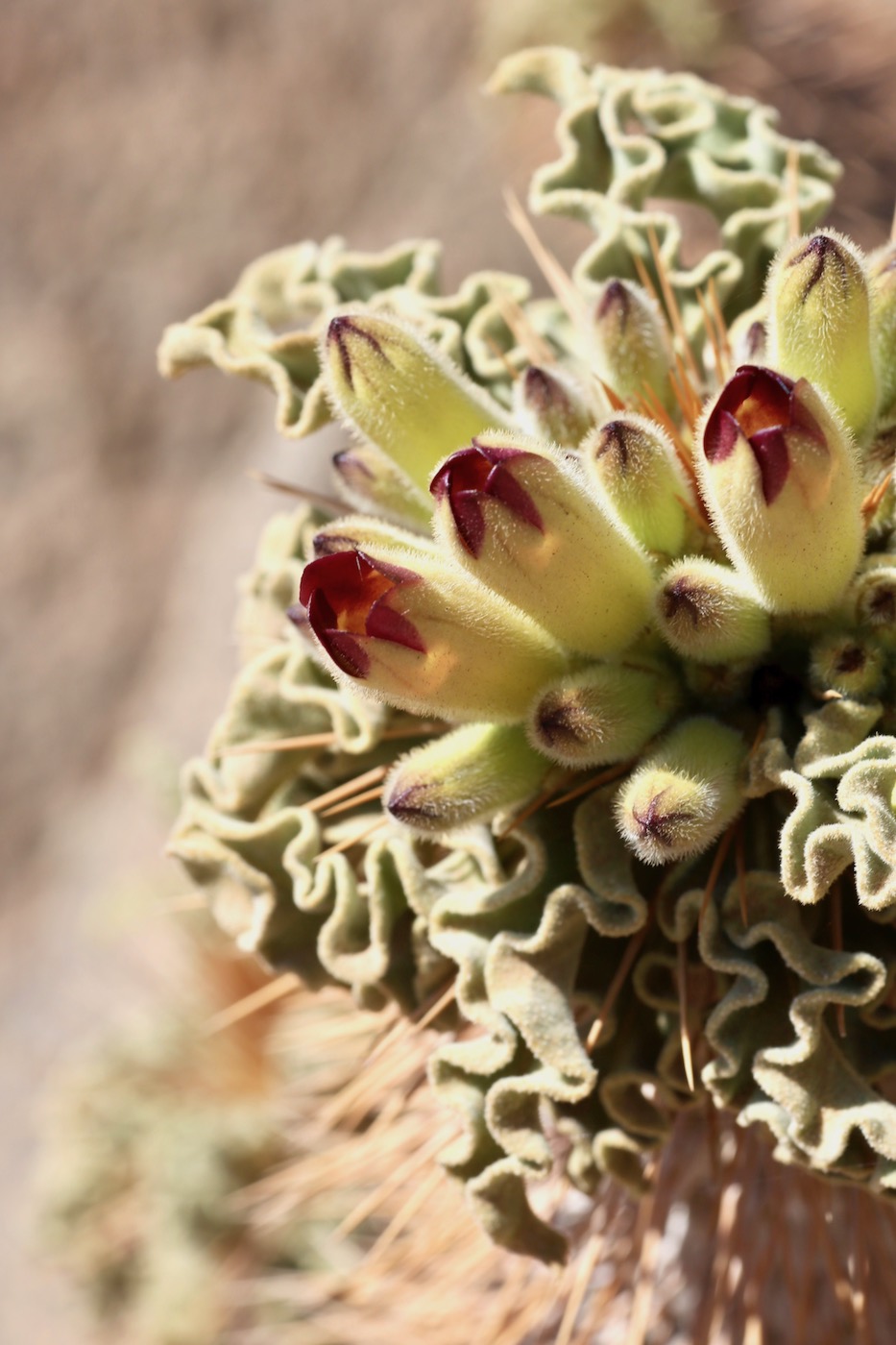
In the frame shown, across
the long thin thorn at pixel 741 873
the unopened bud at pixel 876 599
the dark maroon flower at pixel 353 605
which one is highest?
the dark maroon flower at pixel 353 605

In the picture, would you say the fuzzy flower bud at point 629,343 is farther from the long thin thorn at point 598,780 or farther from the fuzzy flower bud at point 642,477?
the long thin thorn at point 598,780

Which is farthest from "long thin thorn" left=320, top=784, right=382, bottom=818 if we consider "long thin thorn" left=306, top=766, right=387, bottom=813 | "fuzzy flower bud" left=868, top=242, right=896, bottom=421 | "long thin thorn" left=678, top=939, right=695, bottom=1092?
"fuzzy flower bud" left=868, top=242, right=896, bottom=421

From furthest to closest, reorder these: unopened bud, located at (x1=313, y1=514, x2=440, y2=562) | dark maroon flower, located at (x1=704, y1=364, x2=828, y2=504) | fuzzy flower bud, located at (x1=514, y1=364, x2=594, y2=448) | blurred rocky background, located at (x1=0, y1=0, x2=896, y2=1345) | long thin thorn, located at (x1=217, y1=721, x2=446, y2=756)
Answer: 1. blurred rocky background, located at (x1=0, y1=0, x2=896, y2=1345)
2. long thin thorn, located at (x1=217, y1=721, x2=446, y2=756)
3. fuzzy flower bud, located at (x1=514, y1=364, x2=594, y2=448)
4. unopened bud, located at (x1=313, y1=514, x2=440, y2=562)
5. dark maroon flower, located at (x1=704, y1=364, x2=828, y2=504)

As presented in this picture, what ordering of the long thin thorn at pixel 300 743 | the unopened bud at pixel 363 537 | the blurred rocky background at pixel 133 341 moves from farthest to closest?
the blurred rocky background at pixel 133 341
the long thin thorn at pixel 300 743
the unopened bud at pixel 363 537

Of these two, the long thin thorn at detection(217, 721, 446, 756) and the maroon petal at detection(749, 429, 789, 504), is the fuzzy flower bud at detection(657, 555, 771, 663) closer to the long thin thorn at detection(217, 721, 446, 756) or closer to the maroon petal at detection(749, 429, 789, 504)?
the maroon petal at detection(749, 429, 789, 504)

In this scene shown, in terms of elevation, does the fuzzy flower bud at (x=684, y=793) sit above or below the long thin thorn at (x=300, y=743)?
below

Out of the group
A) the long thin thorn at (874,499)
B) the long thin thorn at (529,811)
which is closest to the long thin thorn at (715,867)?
the long thin thorn at (529,811)
